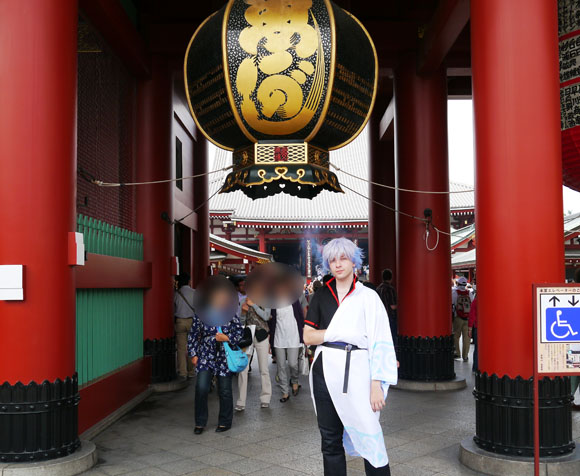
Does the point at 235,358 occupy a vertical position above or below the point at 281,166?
below

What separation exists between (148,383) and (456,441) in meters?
4.52

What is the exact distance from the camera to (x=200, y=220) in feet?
44.1

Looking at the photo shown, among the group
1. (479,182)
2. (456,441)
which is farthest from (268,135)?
(456,441)

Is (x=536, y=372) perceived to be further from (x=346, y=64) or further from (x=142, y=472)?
(x=142, y=472)

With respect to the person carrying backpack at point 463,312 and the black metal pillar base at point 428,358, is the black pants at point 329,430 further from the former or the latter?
the person carrying backpack at point 463,312

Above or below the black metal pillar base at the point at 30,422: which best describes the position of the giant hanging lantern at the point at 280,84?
above

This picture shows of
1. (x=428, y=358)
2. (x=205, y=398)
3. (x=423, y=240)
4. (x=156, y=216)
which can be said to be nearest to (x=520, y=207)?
(x=205, y=398)

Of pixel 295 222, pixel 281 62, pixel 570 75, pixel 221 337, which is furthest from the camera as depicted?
pixel 295 222

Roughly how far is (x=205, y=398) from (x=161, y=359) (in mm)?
2826

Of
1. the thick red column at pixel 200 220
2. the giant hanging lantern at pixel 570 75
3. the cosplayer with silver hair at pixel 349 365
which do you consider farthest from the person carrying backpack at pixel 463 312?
the cosplayer with silver hair at pixel 349 365

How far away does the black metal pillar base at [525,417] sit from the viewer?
468 centimetres

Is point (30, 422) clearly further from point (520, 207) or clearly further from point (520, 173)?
point (520, 173)

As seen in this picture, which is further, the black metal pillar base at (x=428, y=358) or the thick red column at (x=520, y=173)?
the black metal pillar base at (x=428, y=358)

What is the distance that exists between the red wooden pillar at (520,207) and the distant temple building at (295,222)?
1846 cm
